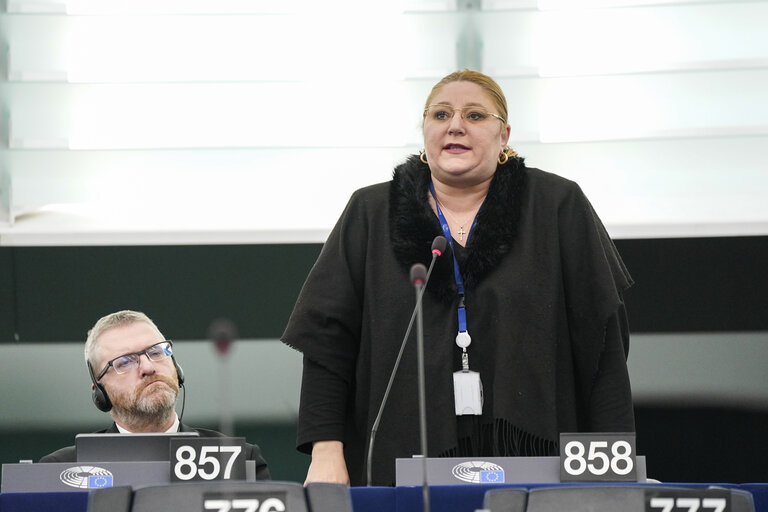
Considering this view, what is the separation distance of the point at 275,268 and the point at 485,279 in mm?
1826

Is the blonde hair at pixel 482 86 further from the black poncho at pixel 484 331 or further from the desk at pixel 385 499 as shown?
the desk at pixel 385 499

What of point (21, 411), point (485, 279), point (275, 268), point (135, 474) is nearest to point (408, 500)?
point (135, 474)

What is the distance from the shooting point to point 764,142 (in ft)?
14.9

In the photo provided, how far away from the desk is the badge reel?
602 millimetres

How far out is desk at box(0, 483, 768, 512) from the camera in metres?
2.16

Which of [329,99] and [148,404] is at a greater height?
[329,99]

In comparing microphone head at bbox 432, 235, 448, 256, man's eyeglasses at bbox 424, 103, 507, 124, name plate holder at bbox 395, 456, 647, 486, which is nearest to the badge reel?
microphone head at bbox 432, 235, 448, 256

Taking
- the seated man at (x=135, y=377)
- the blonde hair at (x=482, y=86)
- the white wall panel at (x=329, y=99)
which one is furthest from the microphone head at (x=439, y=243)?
the white wall panel at (x=329, y=99)

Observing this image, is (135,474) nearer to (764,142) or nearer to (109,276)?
(109,276)

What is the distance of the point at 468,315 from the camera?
2855 millimetres

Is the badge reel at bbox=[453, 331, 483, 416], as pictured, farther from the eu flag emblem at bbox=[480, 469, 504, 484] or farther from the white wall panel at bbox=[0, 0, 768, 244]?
the white wall panel at bbox=[0, 0, 768, 244]

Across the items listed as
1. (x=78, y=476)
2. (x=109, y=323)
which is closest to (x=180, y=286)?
(x=109, y=323)

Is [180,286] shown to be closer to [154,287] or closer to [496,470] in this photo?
[154,287]

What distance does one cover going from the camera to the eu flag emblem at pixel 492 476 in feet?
7.68
